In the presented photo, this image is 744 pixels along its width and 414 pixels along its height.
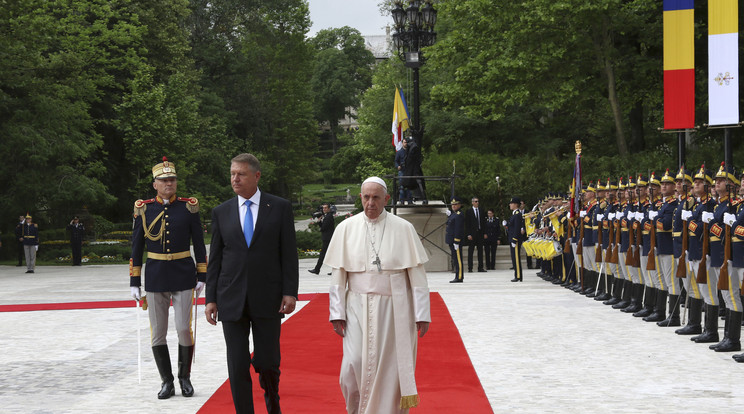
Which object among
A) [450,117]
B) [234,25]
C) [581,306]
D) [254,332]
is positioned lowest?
[581,306]

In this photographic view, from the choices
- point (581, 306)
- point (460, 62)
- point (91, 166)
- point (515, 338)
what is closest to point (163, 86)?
point (91, 166)

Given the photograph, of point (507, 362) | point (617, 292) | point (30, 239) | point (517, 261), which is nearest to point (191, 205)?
point (507, 362)

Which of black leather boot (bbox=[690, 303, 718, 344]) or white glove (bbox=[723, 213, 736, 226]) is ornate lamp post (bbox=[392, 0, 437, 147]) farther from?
white glove (bbox=[723, 213, 736, 226])

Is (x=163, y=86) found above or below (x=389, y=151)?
above

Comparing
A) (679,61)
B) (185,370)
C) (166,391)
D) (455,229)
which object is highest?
(679,61)

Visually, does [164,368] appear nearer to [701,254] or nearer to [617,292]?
[701,254]

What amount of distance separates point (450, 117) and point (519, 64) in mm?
10990

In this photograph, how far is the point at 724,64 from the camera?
16672 millimetres

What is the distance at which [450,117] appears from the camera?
1657 inches

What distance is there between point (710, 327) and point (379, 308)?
21.7 feet

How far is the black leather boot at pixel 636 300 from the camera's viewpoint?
48.9ft

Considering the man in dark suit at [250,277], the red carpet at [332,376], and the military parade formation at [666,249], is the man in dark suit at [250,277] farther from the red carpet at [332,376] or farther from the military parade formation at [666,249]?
the military parade formation at [666,249]

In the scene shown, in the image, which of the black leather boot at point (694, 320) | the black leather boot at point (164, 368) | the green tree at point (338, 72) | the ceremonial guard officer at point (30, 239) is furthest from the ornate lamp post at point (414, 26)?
the green tree at point (338, 72)

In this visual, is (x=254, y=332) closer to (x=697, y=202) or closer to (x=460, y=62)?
(x=697, y=202)
